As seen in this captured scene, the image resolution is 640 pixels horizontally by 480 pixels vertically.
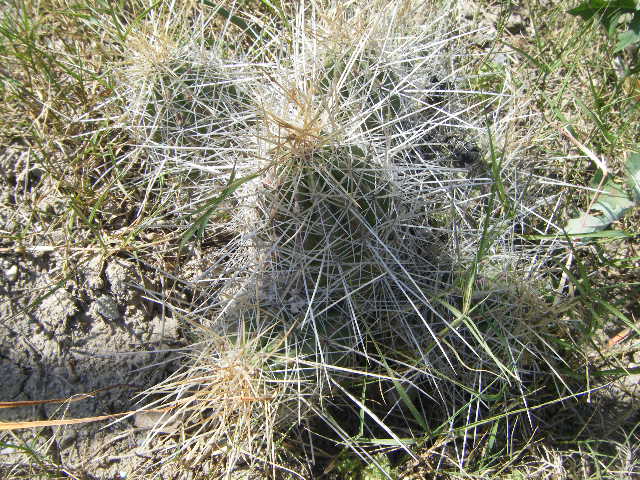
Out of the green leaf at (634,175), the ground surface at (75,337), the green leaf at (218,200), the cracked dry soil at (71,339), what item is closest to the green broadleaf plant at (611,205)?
the green leaf at (634,175)

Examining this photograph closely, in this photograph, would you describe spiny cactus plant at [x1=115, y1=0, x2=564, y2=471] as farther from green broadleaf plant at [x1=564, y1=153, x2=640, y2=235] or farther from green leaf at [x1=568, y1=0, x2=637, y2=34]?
green leaf at [x1=568, y1=0, x2=637, y2=34]

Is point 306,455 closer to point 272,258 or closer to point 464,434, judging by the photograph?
point 464,434

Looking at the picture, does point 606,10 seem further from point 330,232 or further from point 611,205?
point 330,232

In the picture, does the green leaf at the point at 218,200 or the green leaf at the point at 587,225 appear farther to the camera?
the green leaf at the point at 587,225

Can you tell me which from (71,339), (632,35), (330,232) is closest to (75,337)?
(71,339)

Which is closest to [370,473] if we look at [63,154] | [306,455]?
[306,455]

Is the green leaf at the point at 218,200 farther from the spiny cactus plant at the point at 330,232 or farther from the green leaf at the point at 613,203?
the green leaf at the point at 613,203
